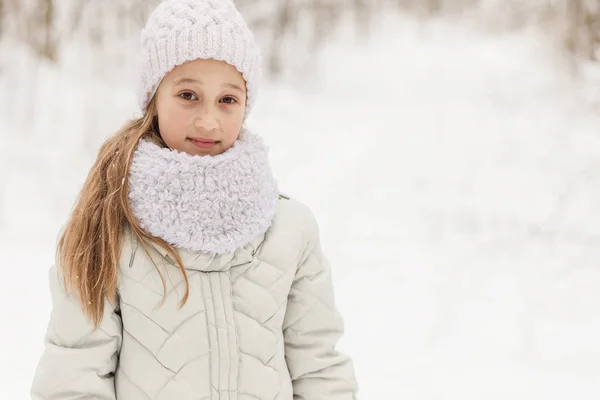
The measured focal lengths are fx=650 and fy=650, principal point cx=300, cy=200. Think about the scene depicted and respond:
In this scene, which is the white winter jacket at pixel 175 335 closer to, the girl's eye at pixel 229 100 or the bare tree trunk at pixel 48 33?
the girl's eye at pixel 229 100

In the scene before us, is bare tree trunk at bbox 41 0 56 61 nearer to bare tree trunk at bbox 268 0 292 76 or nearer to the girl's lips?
bare tree trunk at bbox 268 0 292 76

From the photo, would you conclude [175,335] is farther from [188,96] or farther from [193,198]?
[188,96]

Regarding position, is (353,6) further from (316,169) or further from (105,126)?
(105,126)

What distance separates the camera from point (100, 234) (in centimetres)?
124

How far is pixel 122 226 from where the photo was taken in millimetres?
1255

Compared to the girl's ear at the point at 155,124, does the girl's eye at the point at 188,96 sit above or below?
above

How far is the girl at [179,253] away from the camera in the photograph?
1218mm

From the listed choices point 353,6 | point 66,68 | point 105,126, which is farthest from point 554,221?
point 353,6

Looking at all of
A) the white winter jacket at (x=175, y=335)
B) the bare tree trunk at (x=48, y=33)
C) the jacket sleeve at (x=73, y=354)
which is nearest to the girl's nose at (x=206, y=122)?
the white winter jacket at (x=175, y=335)

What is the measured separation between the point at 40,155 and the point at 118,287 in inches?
156

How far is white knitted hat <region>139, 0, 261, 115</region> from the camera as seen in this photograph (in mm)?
1254

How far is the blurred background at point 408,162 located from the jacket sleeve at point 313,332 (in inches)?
51.6

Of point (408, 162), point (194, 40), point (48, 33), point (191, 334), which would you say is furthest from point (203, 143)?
point (48, 33)

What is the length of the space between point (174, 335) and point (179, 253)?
154mm
